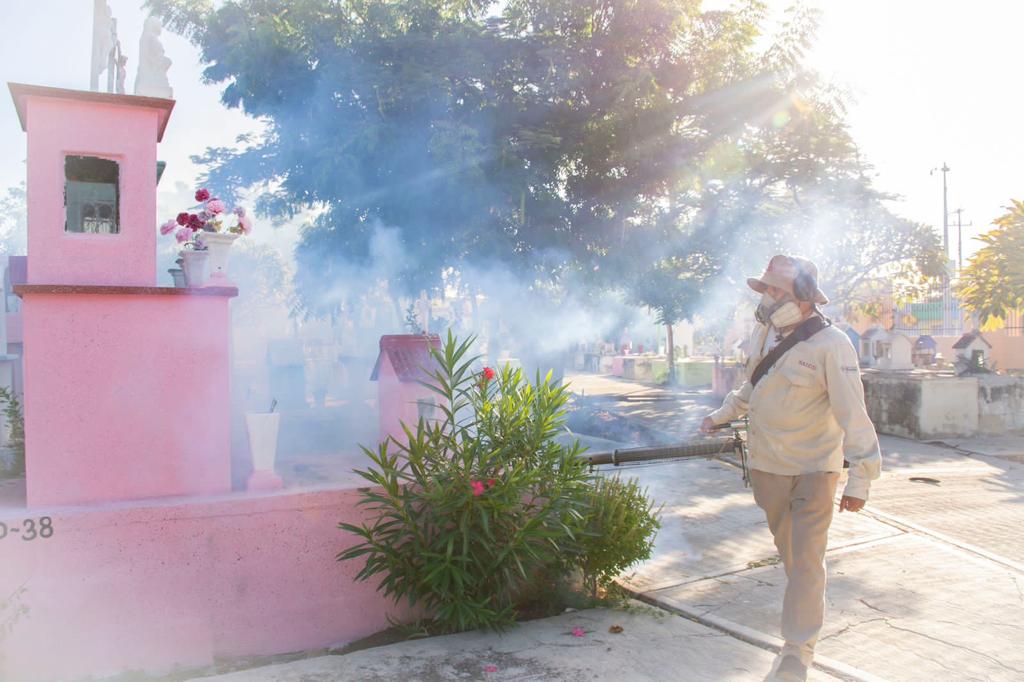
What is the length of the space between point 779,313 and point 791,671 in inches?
65.1

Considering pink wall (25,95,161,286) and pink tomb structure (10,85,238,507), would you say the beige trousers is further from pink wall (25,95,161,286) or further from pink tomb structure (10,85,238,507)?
pink wall (25,95,161,286)

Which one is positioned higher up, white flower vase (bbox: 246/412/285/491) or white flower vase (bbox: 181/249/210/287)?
white flower vase (bbox: 181/249/210/287)

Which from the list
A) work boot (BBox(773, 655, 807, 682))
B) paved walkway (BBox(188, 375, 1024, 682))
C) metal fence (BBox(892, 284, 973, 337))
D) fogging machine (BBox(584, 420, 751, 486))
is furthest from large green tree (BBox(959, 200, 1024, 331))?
work boot (BBox(773, 655, 807, 682))

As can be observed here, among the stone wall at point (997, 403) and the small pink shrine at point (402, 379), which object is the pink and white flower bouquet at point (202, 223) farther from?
the stone wall at point (997, 403)

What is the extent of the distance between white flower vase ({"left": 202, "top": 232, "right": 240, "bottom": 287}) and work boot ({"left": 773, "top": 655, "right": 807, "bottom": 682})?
412 centimetres

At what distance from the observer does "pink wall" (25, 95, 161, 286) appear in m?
4.98

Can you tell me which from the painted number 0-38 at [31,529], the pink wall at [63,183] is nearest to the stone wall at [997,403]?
the pink wall at [63,183]

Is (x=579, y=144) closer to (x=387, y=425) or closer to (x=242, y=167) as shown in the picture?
(x=242, y=167)

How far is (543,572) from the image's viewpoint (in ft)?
16.3

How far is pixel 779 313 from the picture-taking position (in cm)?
381

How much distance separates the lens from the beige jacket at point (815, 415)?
3.46 meters

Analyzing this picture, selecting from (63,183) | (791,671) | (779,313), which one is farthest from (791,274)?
(63,183)

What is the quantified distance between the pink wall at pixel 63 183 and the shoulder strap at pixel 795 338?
3.98 meters

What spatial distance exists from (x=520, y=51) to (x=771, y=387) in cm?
1268
